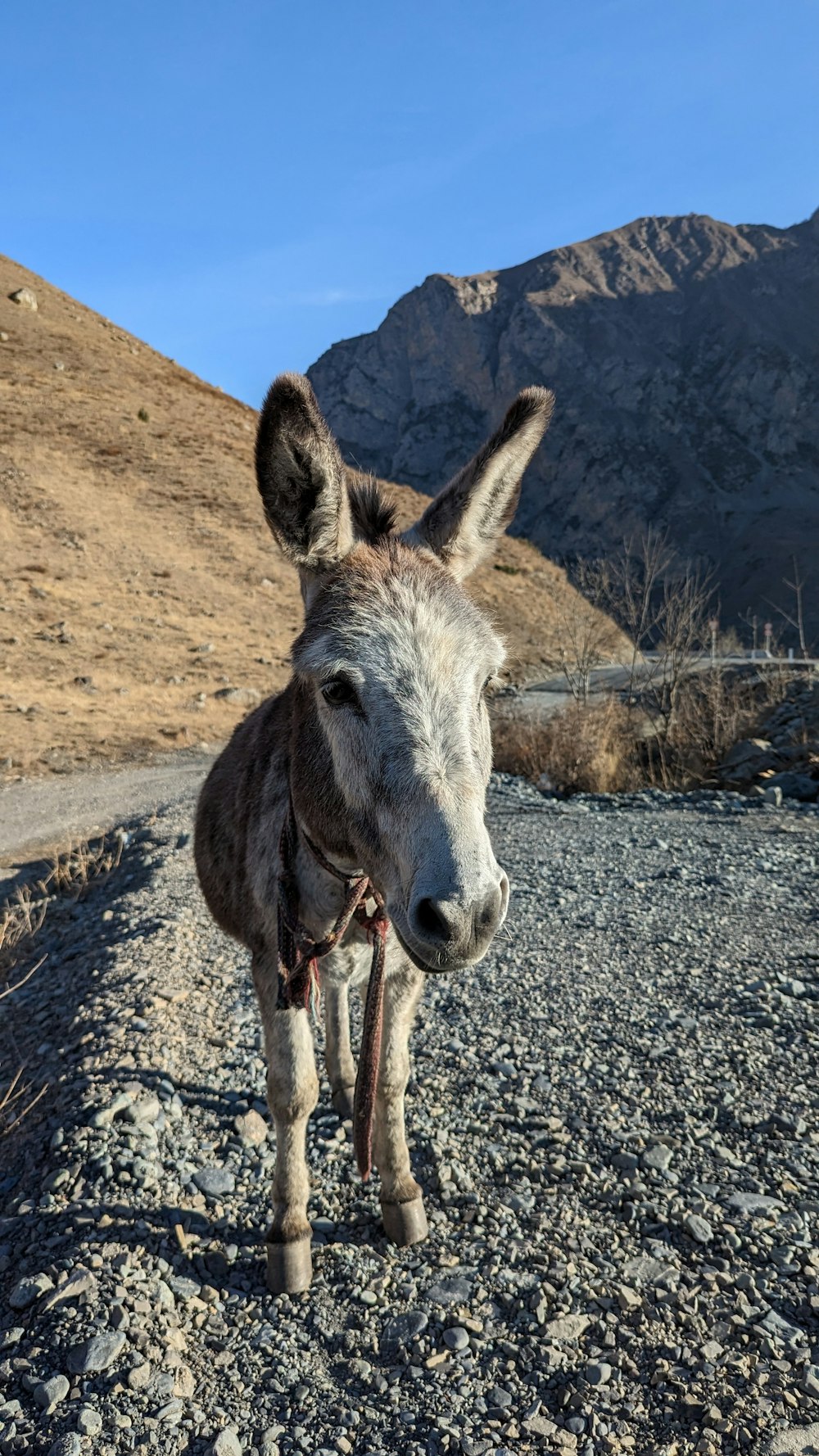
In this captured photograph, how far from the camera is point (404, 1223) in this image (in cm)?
357

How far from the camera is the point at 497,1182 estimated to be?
390 cm

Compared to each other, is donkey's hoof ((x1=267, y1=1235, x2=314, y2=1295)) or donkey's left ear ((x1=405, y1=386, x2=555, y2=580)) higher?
donkey's left ear ((x1=405, y1=386, x2=555, y2=580))

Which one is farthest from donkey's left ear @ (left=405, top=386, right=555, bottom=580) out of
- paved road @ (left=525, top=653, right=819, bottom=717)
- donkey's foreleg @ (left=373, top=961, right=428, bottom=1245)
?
paved road @ (left=525, top=653, right=819, bottom=717)

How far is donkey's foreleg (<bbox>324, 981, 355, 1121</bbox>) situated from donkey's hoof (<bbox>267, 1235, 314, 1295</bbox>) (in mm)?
1188

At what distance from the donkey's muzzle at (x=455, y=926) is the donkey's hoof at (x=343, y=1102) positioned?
306cm

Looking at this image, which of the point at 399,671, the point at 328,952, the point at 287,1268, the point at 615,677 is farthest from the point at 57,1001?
the point at 615,677

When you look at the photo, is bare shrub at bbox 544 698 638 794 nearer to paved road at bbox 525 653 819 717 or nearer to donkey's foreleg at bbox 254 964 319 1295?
paved road at bbox 525 653 819 717

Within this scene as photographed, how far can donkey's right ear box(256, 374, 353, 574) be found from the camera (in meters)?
2.72

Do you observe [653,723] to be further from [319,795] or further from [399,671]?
[399,671]

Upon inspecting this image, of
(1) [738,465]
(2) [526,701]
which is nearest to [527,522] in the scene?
(1) [738,465]

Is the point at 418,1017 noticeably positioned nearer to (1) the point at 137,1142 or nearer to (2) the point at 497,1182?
(2) the point at 497,1182

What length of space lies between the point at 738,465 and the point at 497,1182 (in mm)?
119107

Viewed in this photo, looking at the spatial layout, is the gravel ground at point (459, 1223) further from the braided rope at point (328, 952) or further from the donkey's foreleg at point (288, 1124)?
the braided rope at point (328, 952)

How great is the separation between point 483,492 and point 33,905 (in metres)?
7.15
